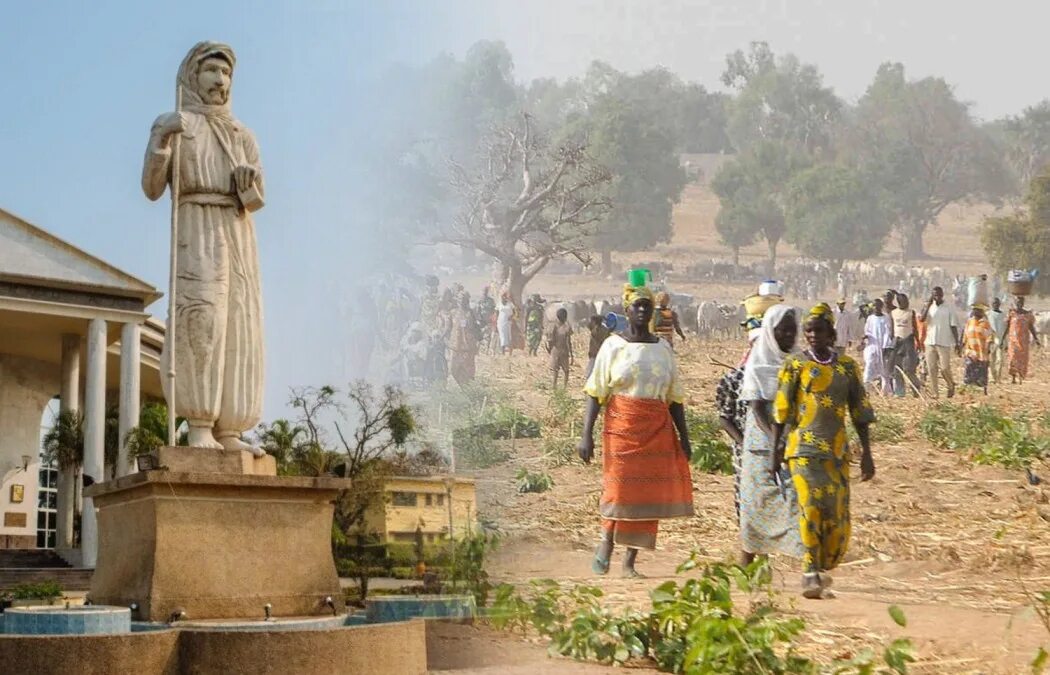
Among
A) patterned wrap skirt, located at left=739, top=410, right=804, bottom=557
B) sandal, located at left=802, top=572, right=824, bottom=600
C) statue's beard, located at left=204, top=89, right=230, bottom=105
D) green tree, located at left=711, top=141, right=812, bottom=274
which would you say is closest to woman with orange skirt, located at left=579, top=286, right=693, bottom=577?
patterned wrap skirt, located at left=739, top=410, right=804, bottom=557

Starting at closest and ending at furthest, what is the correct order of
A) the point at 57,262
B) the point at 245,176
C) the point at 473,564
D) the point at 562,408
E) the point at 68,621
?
the point at 68,621
the point at 245,176
the point at 562,408
the point at 473,564
the point at 57,262

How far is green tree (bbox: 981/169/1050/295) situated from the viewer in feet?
22.6

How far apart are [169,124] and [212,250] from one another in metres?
0.64

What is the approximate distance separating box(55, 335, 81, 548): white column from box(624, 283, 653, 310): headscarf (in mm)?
19614

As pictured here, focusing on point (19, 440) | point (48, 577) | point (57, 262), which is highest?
point (57, 262)

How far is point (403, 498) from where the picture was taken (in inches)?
727

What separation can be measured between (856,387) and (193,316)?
3.17m

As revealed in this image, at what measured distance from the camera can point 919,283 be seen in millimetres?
7090

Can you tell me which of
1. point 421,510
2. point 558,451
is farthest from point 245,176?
point 421,510

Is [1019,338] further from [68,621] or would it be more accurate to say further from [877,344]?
[68,621]

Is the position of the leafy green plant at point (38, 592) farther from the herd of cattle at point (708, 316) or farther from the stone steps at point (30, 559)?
the herd of cattle at point (708, 316)

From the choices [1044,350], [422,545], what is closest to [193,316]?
[1044,350]

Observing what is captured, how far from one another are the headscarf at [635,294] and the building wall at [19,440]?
2258 cm

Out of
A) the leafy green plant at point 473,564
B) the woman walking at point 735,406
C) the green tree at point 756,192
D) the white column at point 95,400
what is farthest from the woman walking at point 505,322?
the white column at point 95,400
